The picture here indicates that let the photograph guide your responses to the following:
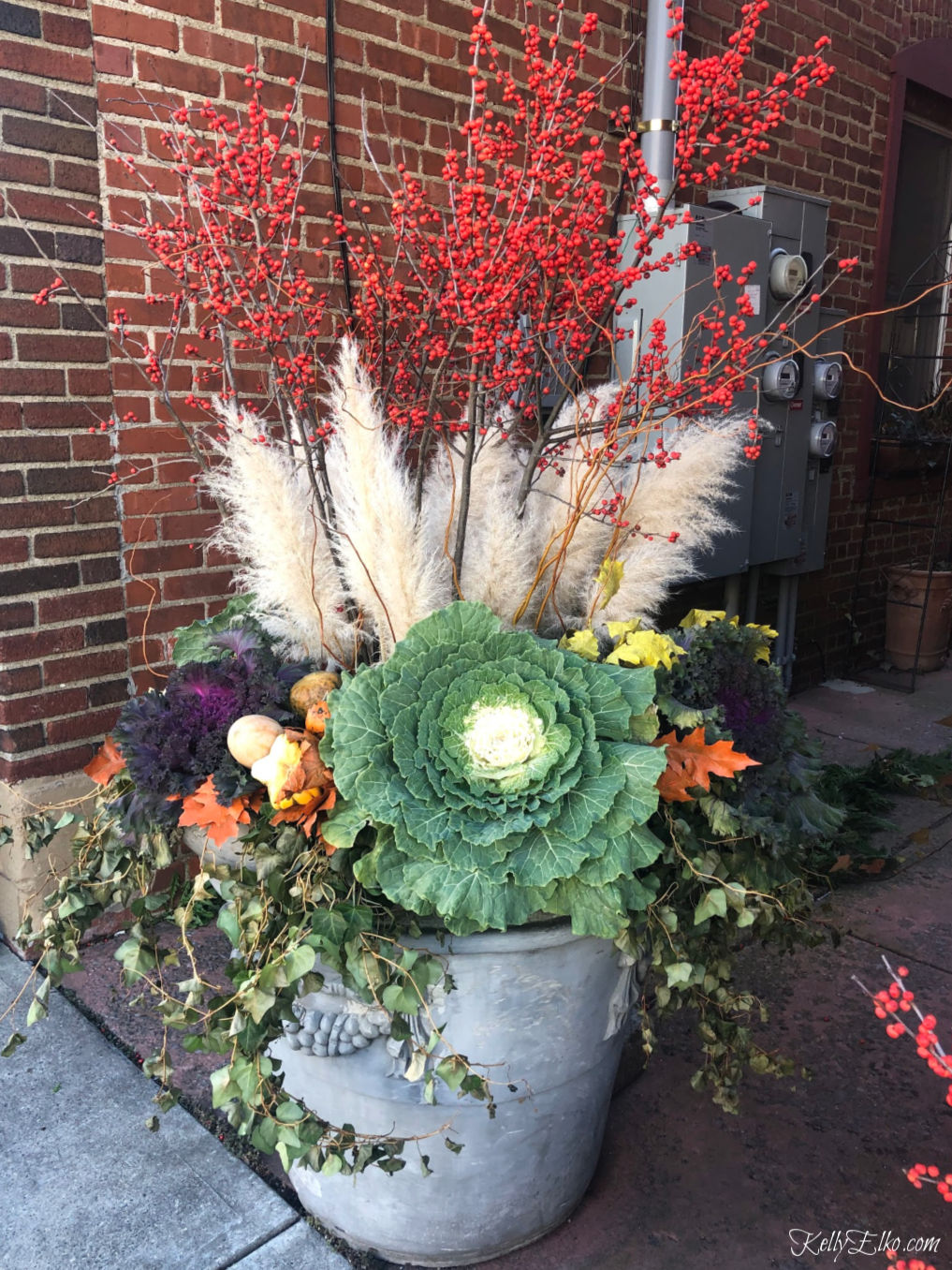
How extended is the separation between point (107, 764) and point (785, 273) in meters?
3.39

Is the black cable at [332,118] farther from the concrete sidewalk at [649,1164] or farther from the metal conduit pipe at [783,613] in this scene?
the metal conduit pipe at [783,613]

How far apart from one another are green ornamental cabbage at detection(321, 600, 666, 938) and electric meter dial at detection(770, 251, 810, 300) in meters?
3.12

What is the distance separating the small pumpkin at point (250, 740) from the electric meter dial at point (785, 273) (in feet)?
11.0

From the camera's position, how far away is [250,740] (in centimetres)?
141

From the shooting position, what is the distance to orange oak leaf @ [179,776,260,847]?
142cm

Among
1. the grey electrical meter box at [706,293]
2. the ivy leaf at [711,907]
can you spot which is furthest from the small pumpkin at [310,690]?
the grey electrical meter box at [706,293]

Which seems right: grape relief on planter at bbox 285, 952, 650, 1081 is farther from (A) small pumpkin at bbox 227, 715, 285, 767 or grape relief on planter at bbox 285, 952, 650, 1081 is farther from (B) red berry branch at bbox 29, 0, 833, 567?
(B) red berry branch at bbox 29, 0, 833, 567

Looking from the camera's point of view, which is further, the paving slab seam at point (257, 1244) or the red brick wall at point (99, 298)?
the red brick wall at point (99, 298)

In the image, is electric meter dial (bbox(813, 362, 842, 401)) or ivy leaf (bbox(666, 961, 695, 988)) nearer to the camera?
ivy leaf (bbox(666, 961, 695, 988))

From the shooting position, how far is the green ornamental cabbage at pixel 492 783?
132 cm

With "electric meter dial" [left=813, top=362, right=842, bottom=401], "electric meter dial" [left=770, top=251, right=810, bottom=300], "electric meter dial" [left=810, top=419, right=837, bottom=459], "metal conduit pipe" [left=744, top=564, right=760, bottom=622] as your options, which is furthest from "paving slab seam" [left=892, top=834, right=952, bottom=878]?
"electric meter dial" [left=770, top=251, right=810, bottom=300]

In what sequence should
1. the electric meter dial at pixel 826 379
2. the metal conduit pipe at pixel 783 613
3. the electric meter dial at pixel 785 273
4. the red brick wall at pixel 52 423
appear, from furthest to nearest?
the metal conduit pipe at pixel 783 613 < the electric meter dial at pixel 826 379 < the electric meter dial at pixel 785 273 < the red brick wall at pixel 52 423

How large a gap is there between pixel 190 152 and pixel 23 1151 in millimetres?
2385

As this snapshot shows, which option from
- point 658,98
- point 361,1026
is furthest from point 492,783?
point 658,98
